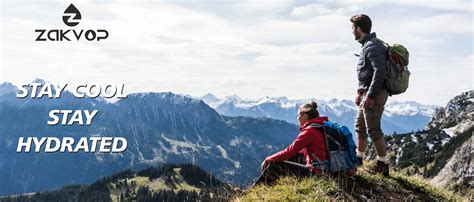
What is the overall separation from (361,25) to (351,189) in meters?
4.94

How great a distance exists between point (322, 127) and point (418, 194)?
169 inches

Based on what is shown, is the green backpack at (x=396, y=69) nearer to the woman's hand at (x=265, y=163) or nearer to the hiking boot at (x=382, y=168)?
the hiking boot at (x=382, y=168)

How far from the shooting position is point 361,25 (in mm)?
14422

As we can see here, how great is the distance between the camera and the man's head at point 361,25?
14.4 meters

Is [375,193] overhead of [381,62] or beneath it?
beneath

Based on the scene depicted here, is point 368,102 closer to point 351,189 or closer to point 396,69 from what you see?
point 396,69

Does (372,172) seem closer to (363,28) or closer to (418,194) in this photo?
(418,194)

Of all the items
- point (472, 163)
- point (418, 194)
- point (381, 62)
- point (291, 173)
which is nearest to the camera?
point (291, 173)

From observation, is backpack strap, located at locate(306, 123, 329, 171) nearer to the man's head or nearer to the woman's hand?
the woman's hand

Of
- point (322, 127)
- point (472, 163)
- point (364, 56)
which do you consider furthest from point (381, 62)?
point (472, 163)

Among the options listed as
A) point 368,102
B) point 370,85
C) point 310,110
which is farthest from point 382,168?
point 310,110

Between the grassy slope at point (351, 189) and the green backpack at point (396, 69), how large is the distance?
276 cm

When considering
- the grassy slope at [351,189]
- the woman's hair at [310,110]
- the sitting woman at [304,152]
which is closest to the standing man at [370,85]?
the grassy slope at [351,189]

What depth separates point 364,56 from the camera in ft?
47.3
